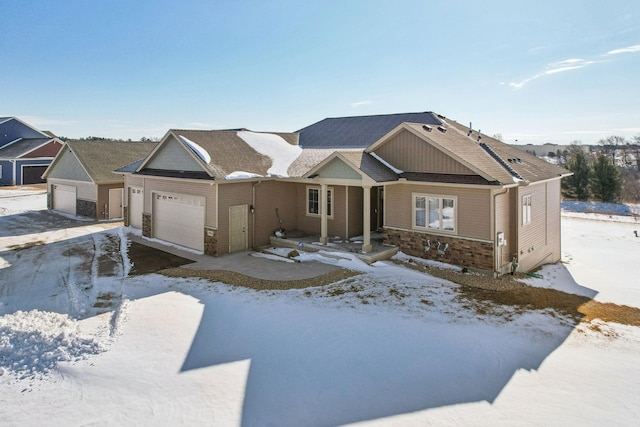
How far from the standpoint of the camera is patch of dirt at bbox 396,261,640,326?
9.99 metres

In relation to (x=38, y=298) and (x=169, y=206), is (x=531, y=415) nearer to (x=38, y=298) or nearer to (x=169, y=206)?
(x=38, y=298)

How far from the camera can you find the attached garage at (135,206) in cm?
2094

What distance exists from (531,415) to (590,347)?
3.12 metres

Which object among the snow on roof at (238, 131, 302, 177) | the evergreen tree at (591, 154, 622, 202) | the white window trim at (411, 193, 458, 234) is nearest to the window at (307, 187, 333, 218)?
the snow on roof at (238, 131, 302, 177)

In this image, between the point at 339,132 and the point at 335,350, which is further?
the point at 339,132

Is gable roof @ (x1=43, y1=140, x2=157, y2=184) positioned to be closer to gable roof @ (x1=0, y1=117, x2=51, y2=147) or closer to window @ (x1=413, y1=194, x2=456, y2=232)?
window @ (x1=413, y1=194, x2=456, y2=232)

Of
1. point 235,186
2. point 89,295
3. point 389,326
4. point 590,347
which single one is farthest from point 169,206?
point 590,347

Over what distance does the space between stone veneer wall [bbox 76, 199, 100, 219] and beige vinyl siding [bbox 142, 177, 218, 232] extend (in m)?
7.00

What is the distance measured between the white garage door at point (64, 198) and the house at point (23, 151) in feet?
47.8

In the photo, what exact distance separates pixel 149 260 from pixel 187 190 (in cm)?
325

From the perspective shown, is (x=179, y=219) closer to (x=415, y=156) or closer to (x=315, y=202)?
(x=315, y=202)

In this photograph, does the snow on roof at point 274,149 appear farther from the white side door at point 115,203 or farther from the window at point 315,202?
the white side door at point 115,203

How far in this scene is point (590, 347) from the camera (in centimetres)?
809

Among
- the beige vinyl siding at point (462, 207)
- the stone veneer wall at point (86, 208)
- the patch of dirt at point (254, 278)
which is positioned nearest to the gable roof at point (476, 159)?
the beige vinyl siding at point (462, 207)
